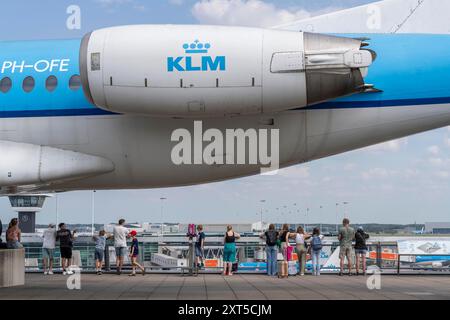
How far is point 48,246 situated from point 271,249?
694 cm

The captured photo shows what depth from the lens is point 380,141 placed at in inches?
559

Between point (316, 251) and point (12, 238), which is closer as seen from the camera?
point (12, 238)

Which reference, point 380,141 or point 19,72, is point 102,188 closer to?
point 19,72

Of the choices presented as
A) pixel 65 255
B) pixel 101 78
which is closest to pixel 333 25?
pixel 101 78

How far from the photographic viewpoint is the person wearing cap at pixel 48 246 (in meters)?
21.5

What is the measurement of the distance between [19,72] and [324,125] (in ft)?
20.8

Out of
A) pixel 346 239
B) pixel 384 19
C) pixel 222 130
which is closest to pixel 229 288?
pixel 222 130

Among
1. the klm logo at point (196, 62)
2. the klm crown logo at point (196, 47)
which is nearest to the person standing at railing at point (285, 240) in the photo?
the klm logo at point (196, 62)

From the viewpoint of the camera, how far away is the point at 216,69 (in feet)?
40.6
